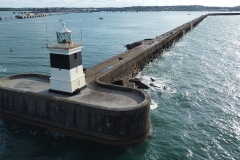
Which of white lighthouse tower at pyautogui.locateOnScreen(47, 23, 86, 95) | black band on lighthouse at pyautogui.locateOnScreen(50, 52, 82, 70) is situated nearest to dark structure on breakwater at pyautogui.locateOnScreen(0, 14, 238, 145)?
white lighthouse tower at pyautogui.locateOnScreen(47, 23, 86, 95)

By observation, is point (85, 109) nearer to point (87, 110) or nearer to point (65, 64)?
point (87, 110)

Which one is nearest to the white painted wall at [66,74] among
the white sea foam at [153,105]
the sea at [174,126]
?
the sea at [174,126]

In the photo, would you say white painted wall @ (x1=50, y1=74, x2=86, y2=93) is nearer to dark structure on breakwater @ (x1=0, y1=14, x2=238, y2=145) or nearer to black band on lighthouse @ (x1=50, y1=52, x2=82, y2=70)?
dark structure on breakwater @ (x1=0, y1=14, x2=238, y2=145)

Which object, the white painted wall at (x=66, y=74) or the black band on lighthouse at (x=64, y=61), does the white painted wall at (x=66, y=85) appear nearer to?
the white painted wall at (x=66, y=74)

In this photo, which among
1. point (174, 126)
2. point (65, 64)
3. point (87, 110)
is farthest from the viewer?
point (174, 126)

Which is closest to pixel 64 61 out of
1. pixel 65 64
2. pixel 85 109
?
pixel 65 64

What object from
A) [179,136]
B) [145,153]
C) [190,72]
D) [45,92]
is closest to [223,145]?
[179,136]
